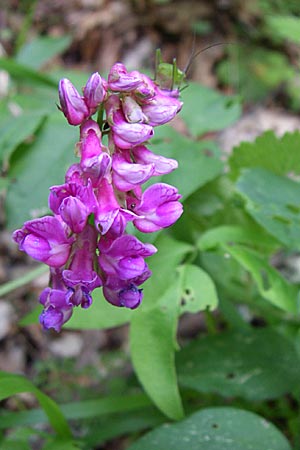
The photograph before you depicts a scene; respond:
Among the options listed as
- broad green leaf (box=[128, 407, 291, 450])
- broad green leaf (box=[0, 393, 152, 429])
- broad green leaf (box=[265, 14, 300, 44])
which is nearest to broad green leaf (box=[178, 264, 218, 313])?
broad green leaf (box=[128, 407, 291, 450])

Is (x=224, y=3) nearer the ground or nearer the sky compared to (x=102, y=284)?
nearer the ground

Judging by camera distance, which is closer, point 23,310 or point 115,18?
point 23,310

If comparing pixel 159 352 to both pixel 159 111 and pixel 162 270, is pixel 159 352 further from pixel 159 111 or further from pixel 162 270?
pixel 159 111

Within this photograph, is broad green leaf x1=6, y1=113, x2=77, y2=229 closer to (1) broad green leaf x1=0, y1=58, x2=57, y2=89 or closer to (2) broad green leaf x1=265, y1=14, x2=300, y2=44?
(1) broad green leaf x1=0, y1=58, x2=57, y2=89

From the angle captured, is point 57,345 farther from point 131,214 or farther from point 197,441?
point 131,214

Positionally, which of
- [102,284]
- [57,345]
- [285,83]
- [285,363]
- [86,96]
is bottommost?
[57,345]

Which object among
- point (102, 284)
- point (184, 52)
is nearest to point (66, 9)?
point (184, 52)

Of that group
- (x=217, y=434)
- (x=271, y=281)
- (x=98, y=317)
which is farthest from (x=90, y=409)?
(x=271, y=281)
